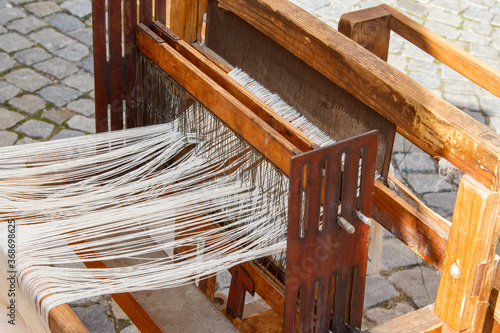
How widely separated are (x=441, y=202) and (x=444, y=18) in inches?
85.7

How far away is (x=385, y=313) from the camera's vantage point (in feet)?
10.5

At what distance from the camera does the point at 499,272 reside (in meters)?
1.75

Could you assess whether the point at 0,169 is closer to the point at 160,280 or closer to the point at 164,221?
the point at 164,221

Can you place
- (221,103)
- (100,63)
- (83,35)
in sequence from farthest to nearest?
(83,35), (100,63), (221,103)

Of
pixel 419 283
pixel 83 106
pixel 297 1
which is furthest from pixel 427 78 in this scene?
pixel 83 106

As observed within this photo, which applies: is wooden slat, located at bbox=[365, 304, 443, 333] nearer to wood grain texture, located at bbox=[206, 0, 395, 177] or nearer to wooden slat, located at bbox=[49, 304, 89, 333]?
wood grain texture, located at bbox=[206, 0, 395, 177]

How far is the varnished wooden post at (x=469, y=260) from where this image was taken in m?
1.46

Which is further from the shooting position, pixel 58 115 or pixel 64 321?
pixel 58 115

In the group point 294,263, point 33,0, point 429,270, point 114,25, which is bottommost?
point 429,270

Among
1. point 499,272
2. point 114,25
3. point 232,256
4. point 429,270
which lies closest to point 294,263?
point 232,256

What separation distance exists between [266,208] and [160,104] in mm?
581

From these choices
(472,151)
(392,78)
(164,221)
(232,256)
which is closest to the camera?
(472,151)

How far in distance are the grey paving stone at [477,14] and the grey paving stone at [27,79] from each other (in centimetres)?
340

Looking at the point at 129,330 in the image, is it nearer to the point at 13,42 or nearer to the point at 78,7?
the point at 13,42
